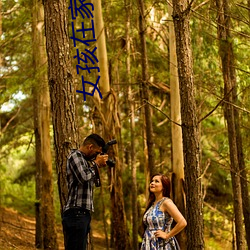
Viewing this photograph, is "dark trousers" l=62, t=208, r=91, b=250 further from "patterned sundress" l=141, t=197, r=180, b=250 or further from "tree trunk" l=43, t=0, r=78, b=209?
"tree trunk" l=43, t=0, r=78, b=209

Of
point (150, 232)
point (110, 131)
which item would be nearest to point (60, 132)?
point (150, 232)

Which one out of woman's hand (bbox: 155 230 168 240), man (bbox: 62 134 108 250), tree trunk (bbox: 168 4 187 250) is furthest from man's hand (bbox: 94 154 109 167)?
tree trunk (bbox: 168 4 187 250)

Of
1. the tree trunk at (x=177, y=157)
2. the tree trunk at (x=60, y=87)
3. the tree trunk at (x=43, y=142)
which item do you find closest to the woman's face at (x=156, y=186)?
the tree trunk at (x=60, y=87)

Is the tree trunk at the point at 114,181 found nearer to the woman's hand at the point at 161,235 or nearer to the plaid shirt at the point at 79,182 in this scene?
the woman's hand at the point at 161,235

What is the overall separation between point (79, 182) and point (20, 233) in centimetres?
763

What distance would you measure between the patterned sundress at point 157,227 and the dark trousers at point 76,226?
785 millimetres

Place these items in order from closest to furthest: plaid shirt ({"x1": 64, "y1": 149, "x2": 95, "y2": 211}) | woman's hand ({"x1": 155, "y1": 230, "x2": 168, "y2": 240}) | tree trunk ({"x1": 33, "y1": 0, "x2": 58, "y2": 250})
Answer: plaid shirt ({"x1": 64, "y1": 149, "x2": 95, "y2": 211}), woman's hand ({"x1": 155, "y1": 230, "x2": 168, "y2": 240}), tree trunk ({"x1": 33, "y1": 0, "x2": 58, "y2": 250})

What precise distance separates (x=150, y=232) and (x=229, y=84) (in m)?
5.72

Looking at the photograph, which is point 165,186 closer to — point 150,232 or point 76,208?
point 150,232

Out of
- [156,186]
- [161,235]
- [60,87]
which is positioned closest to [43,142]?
[60,87]

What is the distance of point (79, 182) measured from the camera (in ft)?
17.1

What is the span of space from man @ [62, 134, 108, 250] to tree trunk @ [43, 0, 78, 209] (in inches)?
33.7

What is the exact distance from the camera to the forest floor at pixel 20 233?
12820 mm

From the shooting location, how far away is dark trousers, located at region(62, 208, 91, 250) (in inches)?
208
